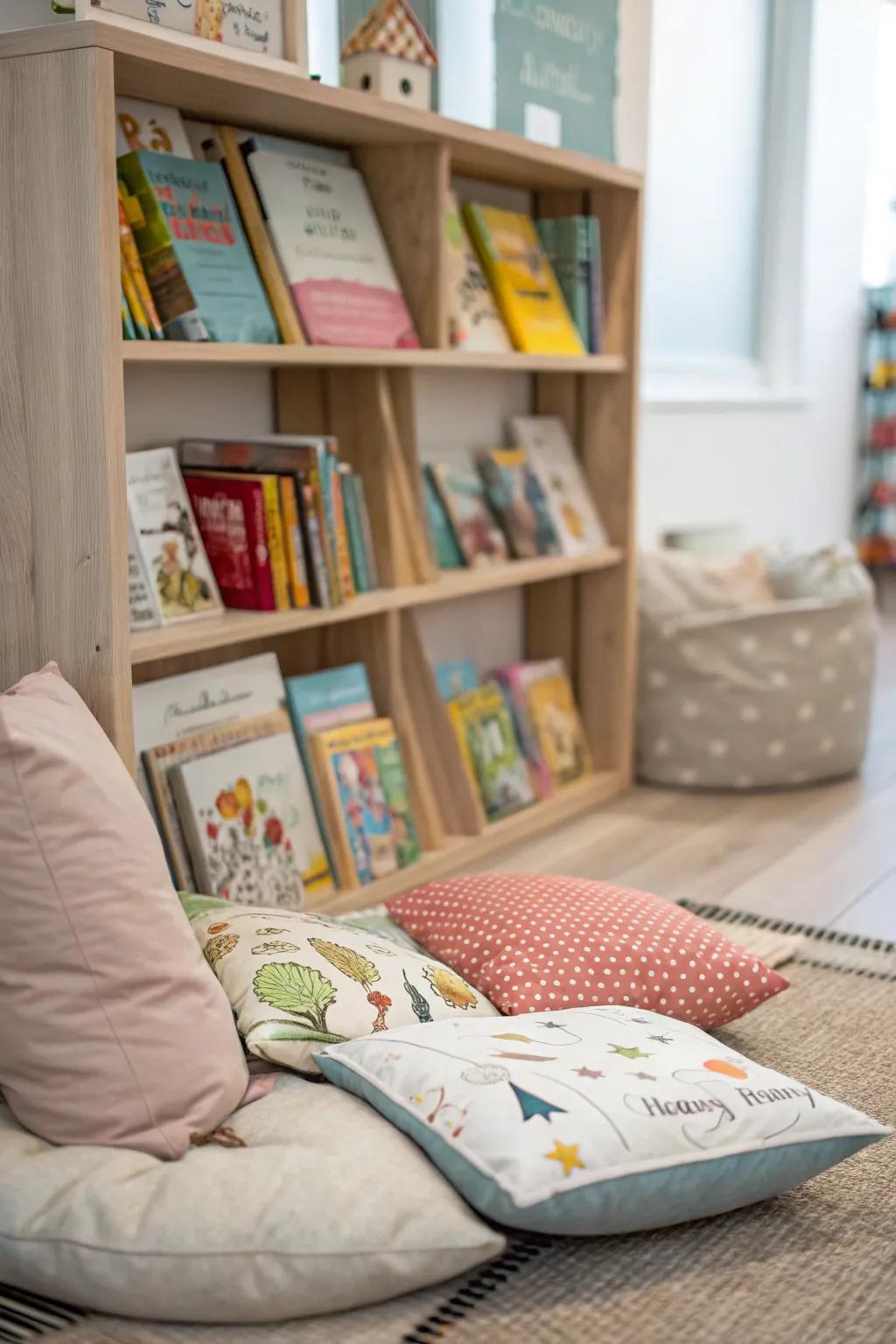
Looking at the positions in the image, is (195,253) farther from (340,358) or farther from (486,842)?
(486,842)

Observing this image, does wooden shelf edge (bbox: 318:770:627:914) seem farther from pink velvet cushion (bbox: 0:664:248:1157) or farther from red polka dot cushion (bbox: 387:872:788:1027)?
pink velvet cushion (bbox: 0:664:248:1157)

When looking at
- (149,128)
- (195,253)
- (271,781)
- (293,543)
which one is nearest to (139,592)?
(293,543)

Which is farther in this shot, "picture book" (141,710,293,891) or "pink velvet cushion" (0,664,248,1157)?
"picture book" (141,710,293,891)

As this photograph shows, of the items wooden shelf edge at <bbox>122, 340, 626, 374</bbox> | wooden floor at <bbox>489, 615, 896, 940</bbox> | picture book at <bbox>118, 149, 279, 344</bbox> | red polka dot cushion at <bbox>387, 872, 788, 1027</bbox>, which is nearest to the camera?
red polka dot cushion at <bbox>387, 872, 788, 1027</bbox>

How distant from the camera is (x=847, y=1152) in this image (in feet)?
4.67

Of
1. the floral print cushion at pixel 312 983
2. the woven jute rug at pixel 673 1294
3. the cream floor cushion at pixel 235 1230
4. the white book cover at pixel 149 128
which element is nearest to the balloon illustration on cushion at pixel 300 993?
the floral print cushion at pixel 312 983

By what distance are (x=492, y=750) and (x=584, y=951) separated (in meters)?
1.08

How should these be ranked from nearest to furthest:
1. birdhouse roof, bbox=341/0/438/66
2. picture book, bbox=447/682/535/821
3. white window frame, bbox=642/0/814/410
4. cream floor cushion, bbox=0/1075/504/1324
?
1. cream floor cushion, bbox=0/1075/504/1324
2. birdhouse roof, bbox=341/0/438/66
3. picture book, bbox=447/682/535/821
4. white window frame, bbox=642/0/814/410

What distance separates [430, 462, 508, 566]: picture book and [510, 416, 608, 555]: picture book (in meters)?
0.15

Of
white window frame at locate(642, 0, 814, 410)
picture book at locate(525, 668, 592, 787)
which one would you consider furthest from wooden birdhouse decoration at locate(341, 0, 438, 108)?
white window frame at locate(642, 0, 814, 410)

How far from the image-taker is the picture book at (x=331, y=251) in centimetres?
224

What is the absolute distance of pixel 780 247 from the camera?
4.63m

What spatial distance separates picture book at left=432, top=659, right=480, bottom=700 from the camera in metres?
2.80

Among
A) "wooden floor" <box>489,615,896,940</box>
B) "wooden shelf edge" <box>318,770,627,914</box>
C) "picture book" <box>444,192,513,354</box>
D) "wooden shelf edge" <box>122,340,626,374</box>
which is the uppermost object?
"picture book" <box>444,192,513,354</box>
